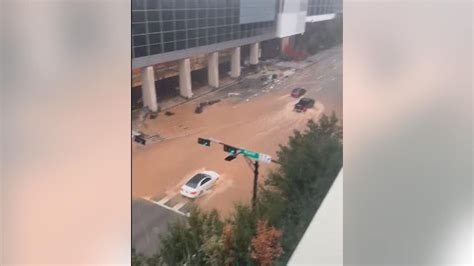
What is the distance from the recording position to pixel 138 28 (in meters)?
1.61

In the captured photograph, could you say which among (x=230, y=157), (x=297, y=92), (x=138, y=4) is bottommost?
(x=230, y=157)

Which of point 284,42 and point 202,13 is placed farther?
point 284,42

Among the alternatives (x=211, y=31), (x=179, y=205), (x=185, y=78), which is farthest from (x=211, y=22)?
(x=179, y=205)

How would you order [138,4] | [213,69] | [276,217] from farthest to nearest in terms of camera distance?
[276,217] < [213,69] < [138,4]

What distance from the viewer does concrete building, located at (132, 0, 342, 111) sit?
162cm

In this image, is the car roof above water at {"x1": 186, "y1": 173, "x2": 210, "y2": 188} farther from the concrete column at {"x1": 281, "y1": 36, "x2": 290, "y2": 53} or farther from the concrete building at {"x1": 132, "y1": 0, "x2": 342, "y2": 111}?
the concrete column at {"x1": 281, "y1": 36, "x2": 290, "y2": 53}

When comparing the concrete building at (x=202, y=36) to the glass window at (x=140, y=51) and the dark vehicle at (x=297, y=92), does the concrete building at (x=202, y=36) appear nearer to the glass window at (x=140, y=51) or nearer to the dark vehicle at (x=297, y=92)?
the glass window at (x=140, y=51)

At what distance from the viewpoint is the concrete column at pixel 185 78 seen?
167cm

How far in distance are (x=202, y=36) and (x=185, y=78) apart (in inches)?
6.8

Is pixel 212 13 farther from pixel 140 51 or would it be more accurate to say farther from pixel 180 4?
pixel 140 51

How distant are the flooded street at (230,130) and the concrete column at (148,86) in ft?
0.23
